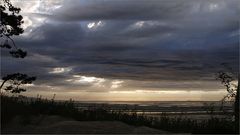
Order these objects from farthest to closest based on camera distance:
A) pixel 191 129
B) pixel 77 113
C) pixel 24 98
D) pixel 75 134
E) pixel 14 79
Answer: pixel 14 79, pixel 24 98, pixel 77 113, pixel 191 129, pixel 75 134

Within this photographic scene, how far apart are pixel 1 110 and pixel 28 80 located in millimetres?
7779

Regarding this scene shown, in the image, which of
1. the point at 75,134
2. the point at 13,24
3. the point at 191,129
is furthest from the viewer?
the point at 13,24

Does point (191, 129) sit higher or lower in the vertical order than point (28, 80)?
lower

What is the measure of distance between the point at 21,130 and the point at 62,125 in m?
1.46

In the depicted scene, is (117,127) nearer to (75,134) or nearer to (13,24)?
(75,134)

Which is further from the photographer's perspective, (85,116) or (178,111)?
(178,111)

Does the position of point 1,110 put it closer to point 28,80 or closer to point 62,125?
point 62,125

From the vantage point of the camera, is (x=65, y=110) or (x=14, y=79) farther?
(x=14, y=79)

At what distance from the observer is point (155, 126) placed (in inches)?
652

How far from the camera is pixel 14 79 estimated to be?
75.7ft

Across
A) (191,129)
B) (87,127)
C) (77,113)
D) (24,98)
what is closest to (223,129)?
(191,129)

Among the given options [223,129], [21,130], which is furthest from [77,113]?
[223,129]

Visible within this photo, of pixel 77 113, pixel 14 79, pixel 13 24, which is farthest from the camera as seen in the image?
pixel 14 79

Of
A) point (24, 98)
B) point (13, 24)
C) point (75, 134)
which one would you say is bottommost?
point (75, 134)
